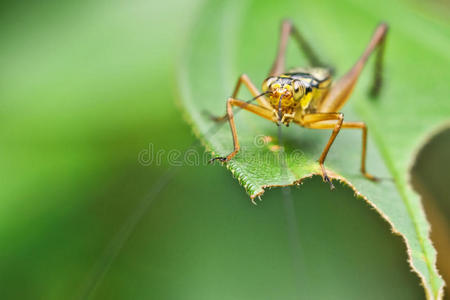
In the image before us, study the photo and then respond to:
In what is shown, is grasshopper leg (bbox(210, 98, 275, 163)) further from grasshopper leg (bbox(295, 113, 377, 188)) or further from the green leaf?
grasshopper leg (bbox(295, 113, 377, 188))

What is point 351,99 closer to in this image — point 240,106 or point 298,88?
point 298,88

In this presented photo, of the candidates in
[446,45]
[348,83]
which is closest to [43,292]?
[348,83]

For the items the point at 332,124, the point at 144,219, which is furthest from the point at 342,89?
the point at 144,219

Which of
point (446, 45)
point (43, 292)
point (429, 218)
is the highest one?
point (446, 45)

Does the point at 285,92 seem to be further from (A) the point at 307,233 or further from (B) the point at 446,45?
(B) the point at 446,45

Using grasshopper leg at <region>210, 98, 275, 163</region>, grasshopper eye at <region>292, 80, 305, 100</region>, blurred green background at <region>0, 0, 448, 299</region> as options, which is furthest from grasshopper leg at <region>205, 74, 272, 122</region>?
blurred green background at <region>0, 0, 448, 299</region>

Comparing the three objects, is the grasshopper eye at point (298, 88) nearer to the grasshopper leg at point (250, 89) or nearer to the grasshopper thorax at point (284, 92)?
the grasshopper thorax at point (284, 92)
